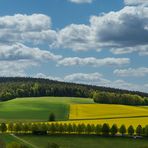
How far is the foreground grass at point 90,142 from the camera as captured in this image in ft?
385

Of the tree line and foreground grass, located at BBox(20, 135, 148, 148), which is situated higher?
the tree line

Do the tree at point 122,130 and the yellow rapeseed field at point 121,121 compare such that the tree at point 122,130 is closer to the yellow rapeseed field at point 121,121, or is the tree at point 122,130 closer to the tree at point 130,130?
the tree at point 130,130

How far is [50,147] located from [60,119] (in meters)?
82.5

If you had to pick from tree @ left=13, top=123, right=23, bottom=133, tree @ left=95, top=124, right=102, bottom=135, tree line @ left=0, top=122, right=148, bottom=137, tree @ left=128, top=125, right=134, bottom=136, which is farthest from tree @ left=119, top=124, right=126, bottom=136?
tree @ left=13, top=123, right=23, bottom=133

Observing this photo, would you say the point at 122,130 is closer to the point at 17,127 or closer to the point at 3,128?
the point at 17,127

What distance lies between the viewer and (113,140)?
133 metres

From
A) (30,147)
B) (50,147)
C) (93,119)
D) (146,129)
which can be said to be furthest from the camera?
(93,119)

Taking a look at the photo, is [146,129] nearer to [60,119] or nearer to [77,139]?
[77,139]

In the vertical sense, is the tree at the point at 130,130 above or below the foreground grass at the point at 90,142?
above

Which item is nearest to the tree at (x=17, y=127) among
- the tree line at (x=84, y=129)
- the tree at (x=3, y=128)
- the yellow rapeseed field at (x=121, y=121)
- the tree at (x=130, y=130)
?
the tree line at (x=84, y=129)

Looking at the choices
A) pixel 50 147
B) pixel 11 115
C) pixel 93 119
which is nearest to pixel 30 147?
pixel 50 147

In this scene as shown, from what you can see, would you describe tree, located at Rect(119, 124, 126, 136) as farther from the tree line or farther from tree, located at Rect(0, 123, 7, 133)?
tree, located at Rect(0, 123, 7, 133)

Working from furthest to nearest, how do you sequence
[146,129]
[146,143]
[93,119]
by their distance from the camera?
[93,119], [146,129], [146,143]

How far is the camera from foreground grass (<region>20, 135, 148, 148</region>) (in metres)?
117
